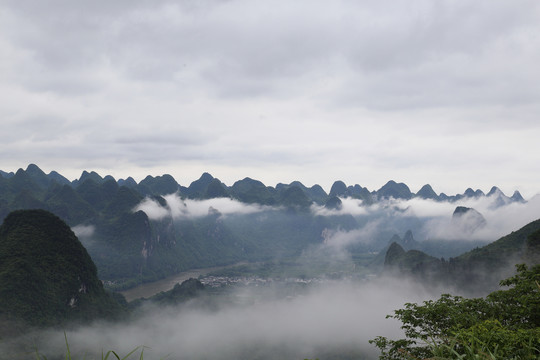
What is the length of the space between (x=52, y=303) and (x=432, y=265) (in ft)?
386

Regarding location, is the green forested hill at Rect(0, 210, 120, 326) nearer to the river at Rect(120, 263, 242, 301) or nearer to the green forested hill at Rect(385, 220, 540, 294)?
the river at Rect(120, 263, 242, 301)

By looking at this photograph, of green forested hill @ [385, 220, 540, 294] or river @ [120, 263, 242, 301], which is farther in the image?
river @ [120, 263, 242, 301]

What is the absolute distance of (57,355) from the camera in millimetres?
64562

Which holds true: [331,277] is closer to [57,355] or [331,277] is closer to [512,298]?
[57,355]

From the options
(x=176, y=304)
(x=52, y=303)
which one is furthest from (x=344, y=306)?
(x=52, y=303)

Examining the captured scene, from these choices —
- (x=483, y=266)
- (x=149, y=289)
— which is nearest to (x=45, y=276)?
(x=149, y=289)

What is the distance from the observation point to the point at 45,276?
273 ft

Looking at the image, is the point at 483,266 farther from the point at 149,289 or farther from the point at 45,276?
the point at 149,289

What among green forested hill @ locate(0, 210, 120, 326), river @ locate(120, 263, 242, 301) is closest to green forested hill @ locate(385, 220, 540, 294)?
green forested hill @ locate(0, 210, 120, 326)

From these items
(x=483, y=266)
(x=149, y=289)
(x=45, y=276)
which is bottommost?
(x=149, y=289)

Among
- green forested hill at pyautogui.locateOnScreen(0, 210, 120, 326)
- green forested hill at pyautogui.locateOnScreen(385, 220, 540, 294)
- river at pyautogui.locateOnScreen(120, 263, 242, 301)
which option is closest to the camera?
green forested hill at pyautogui.locateOnScreen(0, 210, 120, 326)

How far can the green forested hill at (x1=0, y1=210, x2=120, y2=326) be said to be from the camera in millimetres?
75062

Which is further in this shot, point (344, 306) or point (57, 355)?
point (344, 306)

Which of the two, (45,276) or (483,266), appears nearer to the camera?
(45,276)
